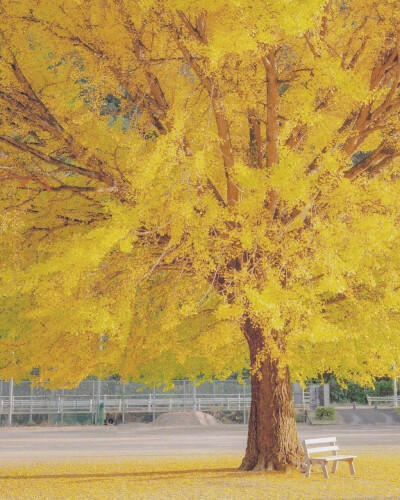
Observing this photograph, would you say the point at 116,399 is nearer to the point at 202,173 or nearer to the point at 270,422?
the point at 270,422

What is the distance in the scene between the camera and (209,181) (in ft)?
45.9

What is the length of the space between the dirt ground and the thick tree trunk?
515 centimetres

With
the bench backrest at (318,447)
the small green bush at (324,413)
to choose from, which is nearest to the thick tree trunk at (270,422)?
the bench backrest at (318,447)

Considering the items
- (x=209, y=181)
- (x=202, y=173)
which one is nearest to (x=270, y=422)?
(x=209, y=181)

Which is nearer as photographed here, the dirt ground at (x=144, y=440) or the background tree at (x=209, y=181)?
the background tree at (x=209, y=181)

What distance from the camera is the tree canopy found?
432 inches

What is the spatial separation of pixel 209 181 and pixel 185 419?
2305cm

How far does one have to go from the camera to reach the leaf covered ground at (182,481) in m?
11.6

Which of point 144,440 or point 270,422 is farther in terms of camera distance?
point 144,440

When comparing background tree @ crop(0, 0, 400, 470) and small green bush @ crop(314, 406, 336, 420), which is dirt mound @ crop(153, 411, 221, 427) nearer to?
small green bush @ crop(314, 406, 336, 420)

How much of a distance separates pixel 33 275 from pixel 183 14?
417 centimetres

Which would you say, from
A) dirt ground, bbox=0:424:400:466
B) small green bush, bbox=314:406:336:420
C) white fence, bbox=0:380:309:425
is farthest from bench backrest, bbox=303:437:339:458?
white fence, bbox=0:380:309:425

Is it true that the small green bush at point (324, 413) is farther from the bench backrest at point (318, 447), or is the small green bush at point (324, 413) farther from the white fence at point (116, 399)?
the bench backrest at point (318, 447)

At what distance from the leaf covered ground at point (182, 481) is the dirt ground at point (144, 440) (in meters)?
2.54
